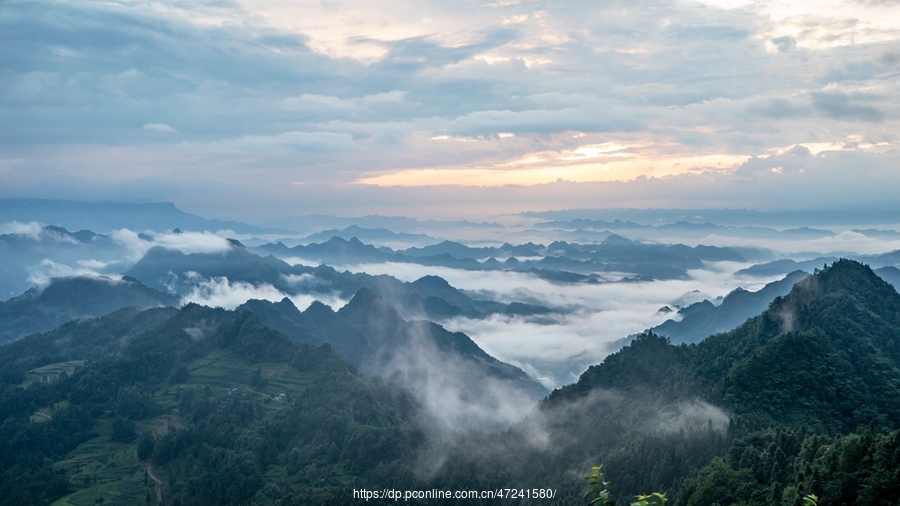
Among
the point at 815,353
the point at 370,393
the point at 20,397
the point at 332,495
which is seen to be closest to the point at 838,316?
the point at 815,353

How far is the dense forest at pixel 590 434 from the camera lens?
8688cm

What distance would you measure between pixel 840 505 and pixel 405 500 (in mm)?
89789

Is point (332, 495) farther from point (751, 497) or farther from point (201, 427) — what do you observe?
point (751, 497)

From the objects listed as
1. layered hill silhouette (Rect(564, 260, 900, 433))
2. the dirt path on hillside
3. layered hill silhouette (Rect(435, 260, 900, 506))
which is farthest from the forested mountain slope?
layered hill silhouette (Rect(564, 260, 900, 433))

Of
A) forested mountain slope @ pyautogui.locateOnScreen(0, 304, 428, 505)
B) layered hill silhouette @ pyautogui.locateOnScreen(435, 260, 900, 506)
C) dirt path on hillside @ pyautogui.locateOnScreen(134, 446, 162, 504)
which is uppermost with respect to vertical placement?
layered hill silhouette @ pyautogui.locateOnScreen(435, 260, 900, 506)

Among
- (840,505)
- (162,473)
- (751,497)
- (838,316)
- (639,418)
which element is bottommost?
(162,473)

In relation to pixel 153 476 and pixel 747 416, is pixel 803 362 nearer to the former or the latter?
pixel 747 416

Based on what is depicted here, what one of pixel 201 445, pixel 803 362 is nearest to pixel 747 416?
pixel 803 362

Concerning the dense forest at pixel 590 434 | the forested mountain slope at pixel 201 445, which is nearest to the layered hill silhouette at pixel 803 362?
the dense forest at pixel 590 434

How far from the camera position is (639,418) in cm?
13312

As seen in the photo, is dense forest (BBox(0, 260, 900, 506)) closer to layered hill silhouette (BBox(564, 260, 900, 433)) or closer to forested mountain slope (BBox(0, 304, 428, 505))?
layered hill silhouette (BBox(564, 260, 900, 433))

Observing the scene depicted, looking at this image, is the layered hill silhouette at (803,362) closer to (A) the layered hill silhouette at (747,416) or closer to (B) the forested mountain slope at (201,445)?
(A) the layered hill silhouette at (747,416)

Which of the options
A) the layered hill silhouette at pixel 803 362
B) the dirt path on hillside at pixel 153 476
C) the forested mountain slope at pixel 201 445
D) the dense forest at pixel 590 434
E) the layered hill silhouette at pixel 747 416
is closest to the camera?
the layered hill silhouette at pixel 747 416

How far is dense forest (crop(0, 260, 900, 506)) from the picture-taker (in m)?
86.9
